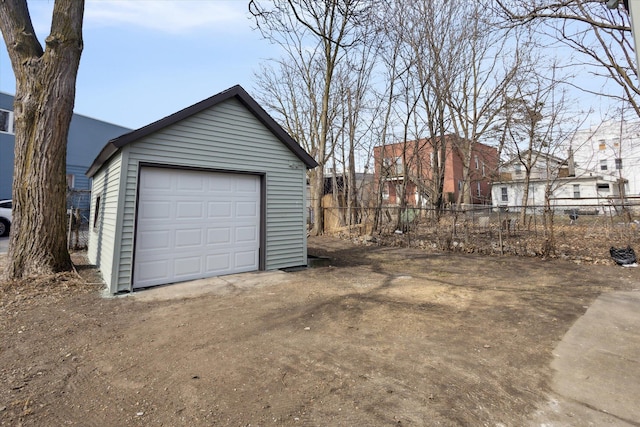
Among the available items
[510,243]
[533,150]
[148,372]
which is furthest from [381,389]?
[533,150]

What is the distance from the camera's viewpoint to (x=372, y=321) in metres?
3.91

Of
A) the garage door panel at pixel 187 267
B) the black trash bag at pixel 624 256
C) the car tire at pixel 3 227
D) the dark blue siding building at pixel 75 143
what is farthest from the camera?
the dark blue siding building at pixel 75 143

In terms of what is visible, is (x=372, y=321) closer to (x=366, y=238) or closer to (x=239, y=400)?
(x=239, y=400)

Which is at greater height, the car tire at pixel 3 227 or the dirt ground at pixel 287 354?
the car tire at pixel 3 227

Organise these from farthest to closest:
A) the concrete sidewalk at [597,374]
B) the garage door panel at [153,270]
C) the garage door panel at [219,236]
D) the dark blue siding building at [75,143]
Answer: the dark blue siding building at [75,143], the garage door panel at [219,236], the garage door panel at [153,270], the concrete sidewalk at [597,374]

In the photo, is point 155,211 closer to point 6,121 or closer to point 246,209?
point 246,209

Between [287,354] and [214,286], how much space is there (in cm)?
314

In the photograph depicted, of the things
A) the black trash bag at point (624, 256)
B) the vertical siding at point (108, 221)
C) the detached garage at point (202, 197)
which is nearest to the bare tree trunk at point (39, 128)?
the vertical siding at point (108, 221)

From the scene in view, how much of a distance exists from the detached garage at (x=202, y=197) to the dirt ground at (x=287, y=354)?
115 cm

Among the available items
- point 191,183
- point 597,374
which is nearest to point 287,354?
point 597,374

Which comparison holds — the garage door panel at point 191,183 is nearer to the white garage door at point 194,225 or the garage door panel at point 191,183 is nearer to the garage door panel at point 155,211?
the white garage door at point 194,225

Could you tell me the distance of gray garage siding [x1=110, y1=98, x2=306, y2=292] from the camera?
533 centimetres

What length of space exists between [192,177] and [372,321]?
14.7 ft

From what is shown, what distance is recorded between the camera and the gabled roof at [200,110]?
5266 mm
